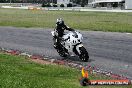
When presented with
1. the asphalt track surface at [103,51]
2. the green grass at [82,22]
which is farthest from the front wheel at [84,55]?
the green grass at [82,22]

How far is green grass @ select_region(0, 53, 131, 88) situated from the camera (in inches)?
419

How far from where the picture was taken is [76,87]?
10.6 meters

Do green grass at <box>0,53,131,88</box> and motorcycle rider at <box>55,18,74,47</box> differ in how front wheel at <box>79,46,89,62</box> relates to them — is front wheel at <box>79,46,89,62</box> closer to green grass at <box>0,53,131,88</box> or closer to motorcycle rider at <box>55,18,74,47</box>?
motorcycle rider at <box>55,18,74,47</box>

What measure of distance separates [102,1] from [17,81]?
12494 centimetres

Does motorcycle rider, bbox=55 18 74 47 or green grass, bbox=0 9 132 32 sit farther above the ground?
motorcycle rider, bbox=55 18 74 47

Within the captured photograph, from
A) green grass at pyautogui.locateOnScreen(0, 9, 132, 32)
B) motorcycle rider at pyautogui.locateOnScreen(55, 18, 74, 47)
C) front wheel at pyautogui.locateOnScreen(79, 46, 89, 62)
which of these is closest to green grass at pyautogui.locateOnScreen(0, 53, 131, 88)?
front wheel at pyautogui.locateOnScreen(79, 46, 89, 62)

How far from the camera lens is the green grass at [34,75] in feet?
34.9

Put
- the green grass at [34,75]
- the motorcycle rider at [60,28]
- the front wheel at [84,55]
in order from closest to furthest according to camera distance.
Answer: the green grass at [34,75], the front wheel at [84,55], the motorcycle rider at [60,28]

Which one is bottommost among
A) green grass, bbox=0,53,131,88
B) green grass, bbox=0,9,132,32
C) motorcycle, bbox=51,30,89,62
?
green grass, bbox=0,9,132,32

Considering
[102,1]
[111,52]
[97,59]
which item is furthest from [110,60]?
[102,1]

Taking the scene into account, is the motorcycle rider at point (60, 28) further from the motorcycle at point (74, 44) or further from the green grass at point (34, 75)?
the green grass at point (34, 75)

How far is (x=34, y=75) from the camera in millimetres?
12391

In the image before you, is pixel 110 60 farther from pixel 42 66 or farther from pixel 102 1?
pixel 102 1

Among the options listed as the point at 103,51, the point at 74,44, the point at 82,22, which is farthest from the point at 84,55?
Result: the point at 82,22
